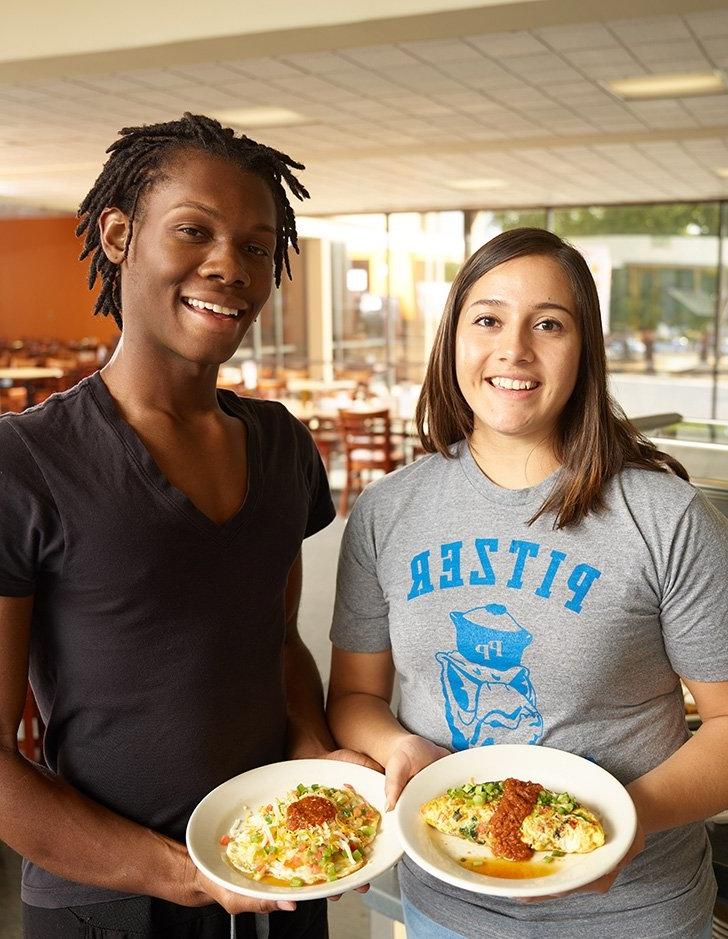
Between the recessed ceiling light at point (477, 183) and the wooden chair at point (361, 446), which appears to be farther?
the recessed ceiling light at point (477, 183)

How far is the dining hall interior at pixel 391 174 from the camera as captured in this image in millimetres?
3801

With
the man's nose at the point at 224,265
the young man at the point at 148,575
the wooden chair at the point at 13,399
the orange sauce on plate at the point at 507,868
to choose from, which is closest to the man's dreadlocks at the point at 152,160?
the young man at the point at 148,575

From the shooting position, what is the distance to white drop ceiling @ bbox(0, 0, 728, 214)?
421cm

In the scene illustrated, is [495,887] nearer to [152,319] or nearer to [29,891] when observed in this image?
[29,891]

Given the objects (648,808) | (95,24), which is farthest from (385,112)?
(648,808)

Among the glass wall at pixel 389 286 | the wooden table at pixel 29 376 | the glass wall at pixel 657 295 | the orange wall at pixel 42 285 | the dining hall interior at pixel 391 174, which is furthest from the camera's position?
the orange wall at pixel 42 285

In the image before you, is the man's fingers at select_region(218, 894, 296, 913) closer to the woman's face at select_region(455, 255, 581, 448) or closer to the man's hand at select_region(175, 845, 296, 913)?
the man's hand at select_region(175, 845, 296, 913)

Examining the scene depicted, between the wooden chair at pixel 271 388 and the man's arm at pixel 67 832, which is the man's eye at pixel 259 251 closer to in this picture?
the man's arm at pixel 67 832

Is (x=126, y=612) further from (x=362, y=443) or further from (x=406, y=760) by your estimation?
(x=362, y=443)

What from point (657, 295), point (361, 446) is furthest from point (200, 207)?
point (657, 295)

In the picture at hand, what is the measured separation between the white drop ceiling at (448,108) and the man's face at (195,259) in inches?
110

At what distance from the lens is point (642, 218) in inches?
421

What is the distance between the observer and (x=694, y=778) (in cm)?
120

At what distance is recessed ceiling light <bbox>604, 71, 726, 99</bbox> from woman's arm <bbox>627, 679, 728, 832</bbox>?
4.26 m
